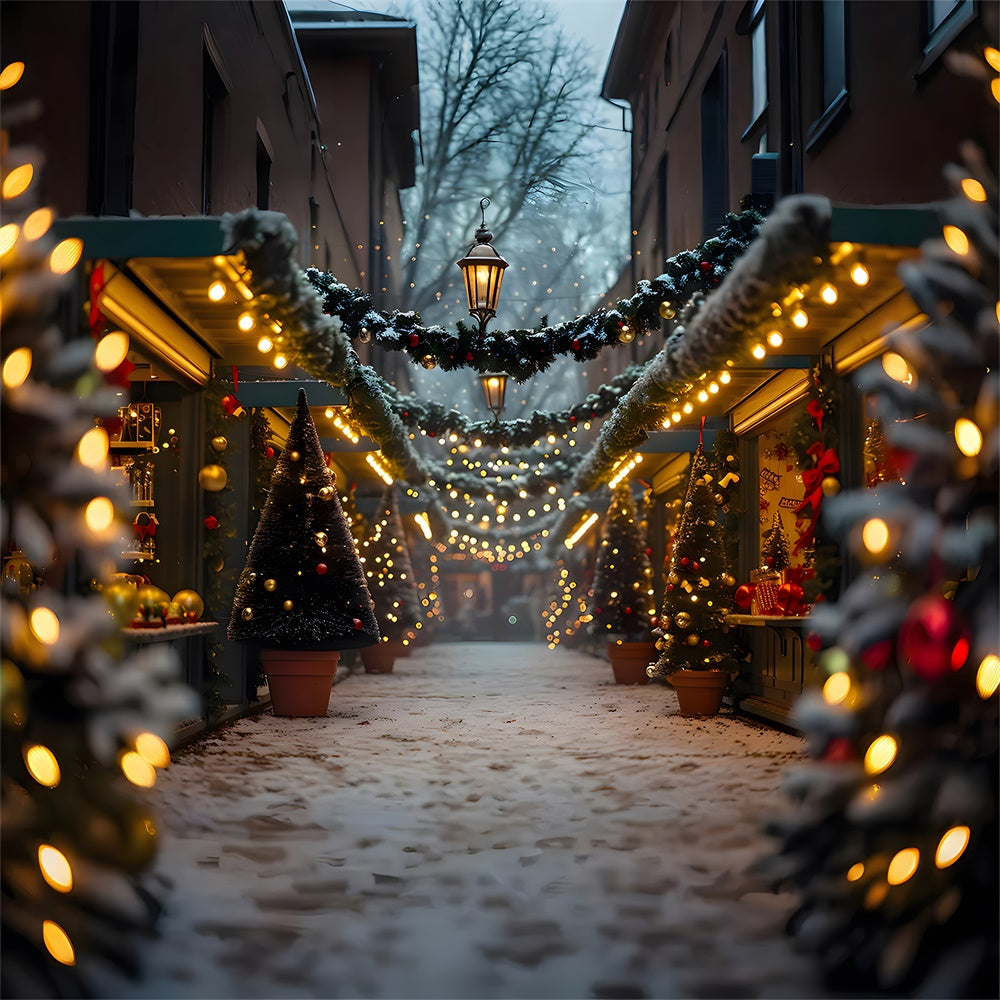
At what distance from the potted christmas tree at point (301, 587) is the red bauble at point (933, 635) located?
7.49 metres

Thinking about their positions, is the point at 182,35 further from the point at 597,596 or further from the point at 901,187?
the point at 597,596

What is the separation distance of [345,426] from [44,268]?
8.94 m

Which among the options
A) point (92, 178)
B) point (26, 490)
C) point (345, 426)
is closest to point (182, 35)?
point (92, 178)

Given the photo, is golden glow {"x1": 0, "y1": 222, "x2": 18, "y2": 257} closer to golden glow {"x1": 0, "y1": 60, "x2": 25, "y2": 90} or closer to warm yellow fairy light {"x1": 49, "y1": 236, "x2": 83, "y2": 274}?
warm yellow fairy light {"x1": 49, "y1": 236, "x2": 83, "y2": 274}

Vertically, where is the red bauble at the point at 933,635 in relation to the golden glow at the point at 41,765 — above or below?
above

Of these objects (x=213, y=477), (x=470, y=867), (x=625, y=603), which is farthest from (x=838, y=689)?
(x=625, y=603)

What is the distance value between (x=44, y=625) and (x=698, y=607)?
7.91 m

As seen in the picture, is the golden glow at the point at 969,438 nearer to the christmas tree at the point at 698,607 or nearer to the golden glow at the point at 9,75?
the golden glow at the point at 9,75

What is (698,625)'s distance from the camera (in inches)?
411

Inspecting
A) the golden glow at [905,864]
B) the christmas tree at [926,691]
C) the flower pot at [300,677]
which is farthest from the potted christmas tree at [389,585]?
the golden glow at [905,864]

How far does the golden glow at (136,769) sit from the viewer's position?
3393mm

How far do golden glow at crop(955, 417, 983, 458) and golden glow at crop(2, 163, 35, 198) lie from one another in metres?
2.93

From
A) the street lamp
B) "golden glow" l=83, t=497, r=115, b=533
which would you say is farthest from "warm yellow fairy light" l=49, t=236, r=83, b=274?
the street lamp

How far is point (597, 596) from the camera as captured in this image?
15047mm
